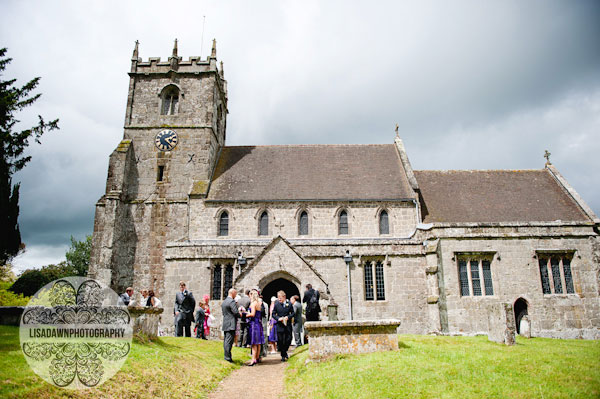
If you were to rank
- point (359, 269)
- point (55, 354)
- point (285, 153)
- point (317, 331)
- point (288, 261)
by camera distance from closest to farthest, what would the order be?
point (55, 354) → point (317, 331) → point (288, 261) → point (359, 269) → point (285, 153)

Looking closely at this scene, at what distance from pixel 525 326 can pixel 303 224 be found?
13920 millimetres

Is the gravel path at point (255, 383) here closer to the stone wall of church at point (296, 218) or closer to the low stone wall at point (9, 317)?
the low stone wall at point (9, 317)

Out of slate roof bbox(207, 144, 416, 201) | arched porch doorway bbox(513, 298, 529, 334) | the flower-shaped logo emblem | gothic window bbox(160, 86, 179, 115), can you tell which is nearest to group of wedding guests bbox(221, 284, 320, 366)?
the flower-shaped logo emblem

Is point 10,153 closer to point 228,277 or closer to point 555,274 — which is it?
point 228,277

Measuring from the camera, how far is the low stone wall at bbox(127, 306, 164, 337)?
1063 centimetres

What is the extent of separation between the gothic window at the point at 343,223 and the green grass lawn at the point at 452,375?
15792 millimetres

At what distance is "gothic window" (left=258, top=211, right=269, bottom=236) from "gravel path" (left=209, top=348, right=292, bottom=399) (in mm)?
14344

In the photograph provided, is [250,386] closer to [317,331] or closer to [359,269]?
→ [317,331]

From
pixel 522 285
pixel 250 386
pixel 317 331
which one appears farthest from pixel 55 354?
pixel 522 285

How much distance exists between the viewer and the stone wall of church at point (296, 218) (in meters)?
26.2

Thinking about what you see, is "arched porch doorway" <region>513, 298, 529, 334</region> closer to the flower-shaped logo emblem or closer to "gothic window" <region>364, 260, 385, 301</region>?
"gothic window" <region>364, 260, 385, 301</region>

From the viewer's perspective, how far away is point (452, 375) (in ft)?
27.0

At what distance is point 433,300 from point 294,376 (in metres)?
12.9

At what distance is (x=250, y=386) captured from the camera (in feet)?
31.3
